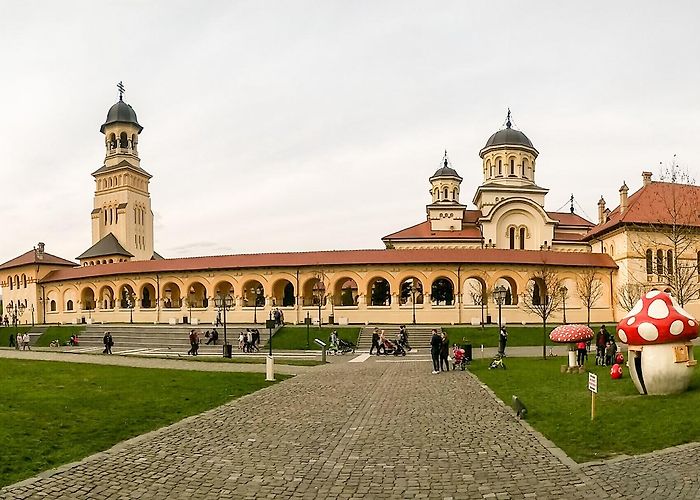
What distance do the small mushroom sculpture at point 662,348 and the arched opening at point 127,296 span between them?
4659 cm

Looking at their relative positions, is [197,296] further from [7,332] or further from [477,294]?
[477,294]

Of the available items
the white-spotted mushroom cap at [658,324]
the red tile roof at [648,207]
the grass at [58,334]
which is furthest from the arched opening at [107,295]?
the white-spotted mushroom cap at [658,324]

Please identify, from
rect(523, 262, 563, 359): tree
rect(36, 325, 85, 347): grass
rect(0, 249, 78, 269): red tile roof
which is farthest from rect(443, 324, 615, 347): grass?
rect(0, 249, 78, 269): red tile roof

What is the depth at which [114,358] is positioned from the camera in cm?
2764

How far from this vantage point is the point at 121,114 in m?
74.9

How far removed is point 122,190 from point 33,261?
16.5 metres

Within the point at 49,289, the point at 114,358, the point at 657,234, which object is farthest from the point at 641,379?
the point at 49,289

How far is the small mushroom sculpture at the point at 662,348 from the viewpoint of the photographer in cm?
1212

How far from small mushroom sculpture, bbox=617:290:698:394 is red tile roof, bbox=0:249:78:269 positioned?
60.8 metres

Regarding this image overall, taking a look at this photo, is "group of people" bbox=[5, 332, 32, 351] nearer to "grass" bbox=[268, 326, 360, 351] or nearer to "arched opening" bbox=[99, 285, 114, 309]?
"arched opening" bbox=[99, 285, 114, 309]

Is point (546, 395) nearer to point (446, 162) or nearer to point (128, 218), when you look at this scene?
point (446, 162)

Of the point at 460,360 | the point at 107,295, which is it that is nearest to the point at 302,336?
the point at 460,360

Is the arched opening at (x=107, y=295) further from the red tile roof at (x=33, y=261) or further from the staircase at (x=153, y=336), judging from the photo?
the red tile roof at (x=33, y=261)

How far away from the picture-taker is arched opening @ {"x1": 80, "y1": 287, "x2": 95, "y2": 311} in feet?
182
